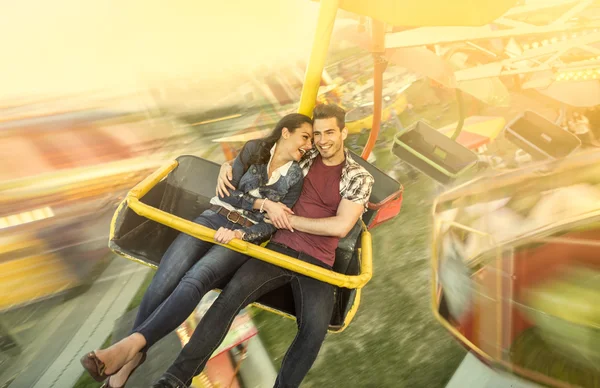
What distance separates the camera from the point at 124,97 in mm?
2098

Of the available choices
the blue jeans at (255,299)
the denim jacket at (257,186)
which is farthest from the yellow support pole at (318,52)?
the blue jeans at (255,299)

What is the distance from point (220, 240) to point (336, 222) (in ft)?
1.57

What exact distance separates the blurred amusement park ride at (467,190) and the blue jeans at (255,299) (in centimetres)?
9

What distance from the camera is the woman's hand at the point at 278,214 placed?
1.54 metres

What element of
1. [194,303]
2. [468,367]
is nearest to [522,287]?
[468,367]

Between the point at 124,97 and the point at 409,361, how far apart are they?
2093 mm

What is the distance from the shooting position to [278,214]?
1539mm

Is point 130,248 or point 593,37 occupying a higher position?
point 593,37

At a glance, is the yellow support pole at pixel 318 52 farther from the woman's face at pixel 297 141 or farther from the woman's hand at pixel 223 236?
the woman's hand at pixel 223 236

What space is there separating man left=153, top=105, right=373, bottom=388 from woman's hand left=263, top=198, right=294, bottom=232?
0.08 ft

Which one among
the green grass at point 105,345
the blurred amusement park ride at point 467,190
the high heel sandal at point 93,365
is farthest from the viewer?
the green grass at point 105,345

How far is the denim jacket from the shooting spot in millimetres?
1609

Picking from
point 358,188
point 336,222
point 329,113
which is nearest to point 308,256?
point 336,222

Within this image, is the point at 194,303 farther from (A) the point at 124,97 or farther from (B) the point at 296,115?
(A) the point at 124,97
